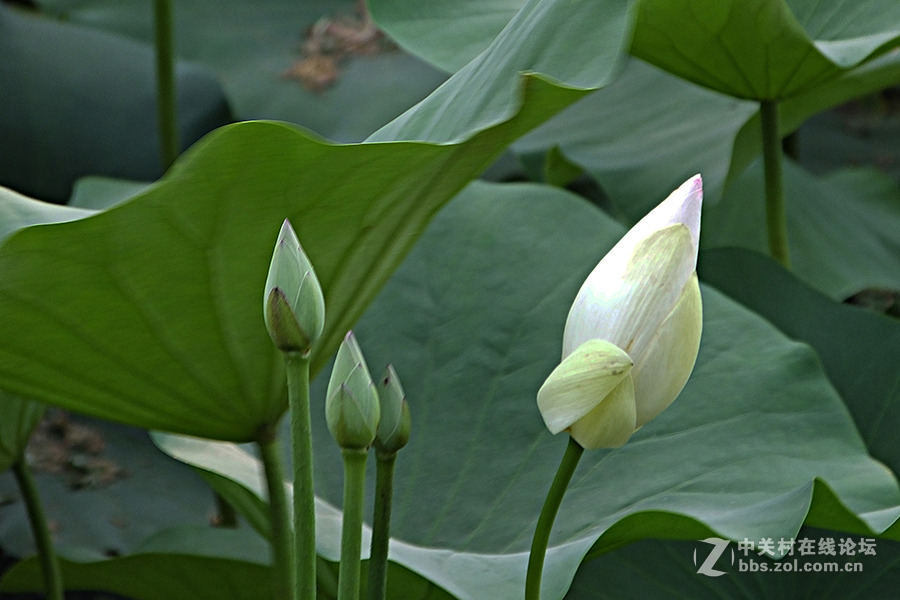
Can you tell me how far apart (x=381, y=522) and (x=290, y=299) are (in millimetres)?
110

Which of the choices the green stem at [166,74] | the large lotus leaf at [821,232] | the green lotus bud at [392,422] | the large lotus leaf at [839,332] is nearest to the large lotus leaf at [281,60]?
the green stem at [166,74]

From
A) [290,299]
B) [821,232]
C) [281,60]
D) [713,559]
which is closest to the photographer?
[290,299]

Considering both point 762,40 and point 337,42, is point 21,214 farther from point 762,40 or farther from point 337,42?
point 337,42

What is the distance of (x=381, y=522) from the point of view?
0.42 meters

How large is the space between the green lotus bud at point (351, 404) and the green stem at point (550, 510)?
82 millimetres

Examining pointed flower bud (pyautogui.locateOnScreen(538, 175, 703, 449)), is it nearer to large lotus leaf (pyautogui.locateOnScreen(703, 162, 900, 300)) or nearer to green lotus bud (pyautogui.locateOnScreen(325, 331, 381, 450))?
green lotus bud (pyautogui.locateOnScreen(325, 331, 381, 450))

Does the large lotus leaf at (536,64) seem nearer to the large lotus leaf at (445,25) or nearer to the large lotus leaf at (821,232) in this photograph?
the large lotus leaf at (445,25)

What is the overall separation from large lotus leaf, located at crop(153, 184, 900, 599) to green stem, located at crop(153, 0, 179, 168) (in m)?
0.42

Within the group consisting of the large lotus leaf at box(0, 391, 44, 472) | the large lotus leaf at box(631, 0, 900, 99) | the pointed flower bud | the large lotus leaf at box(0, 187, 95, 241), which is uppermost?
the large lotus leaf at box(631, 0, 900, 99)

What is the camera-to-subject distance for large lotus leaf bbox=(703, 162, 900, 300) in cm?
117

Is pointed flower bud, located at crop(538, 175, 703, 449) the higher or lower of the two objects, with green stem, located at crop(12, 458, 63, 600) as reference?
higher

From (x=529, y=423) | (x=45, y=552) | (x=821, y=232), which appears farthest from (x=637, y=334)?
(x=821, y=232)

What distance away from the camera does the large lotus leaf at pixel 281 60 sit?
1432mm

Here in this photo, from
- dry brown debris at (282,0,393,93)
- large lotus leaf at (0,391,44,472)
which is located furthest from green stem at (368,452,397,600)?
dry brown debris at (282,0,393,93)
